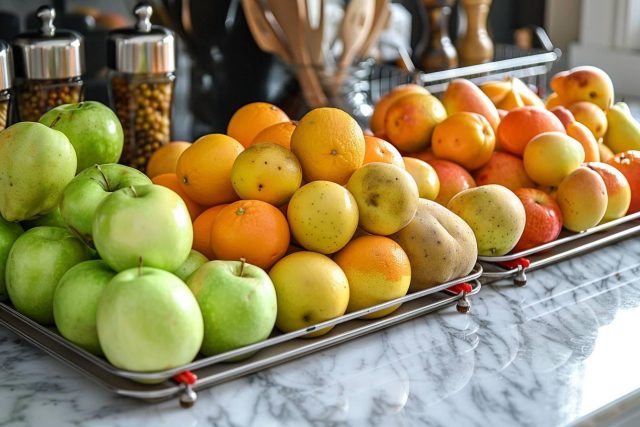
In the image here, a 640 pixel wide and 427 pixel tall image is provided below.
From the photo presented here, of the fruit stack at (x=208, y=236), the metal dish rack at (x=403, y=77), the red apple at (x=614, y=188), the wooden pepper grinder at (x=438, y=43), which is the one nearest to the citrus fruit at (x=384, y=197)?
the fruit stack at (x=208, y=236)

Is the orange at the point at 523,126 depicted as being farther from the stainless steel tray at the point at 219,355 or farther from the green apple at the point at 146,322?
the green apple at the point at 146,322

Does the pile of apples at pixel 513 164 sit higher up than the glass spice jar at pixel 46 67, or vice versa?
the glass spice jar at pixel 46 67

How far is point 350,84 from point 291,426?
0.98 meters

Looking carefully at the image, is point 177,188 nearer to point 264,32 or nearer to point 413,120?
point 413,120

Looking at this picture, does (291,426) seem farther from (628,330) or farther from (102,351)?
(628,330)

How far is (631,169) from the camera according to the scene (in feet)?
3.92

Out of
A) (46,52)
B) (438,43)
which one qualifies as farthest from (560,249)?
(438,43)

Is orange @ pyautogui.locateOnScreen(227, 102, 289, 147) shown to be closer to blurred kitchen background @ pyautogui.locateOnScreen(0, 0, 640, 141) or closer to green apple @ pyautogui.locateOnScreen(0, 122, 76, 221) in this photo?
green apple @ pyautogui.locateOnScreen(0, 122, 76, 221)

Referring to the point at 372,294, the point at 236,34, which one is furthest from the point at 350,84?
the point at 372,294

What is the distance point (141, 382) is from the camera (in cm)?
76

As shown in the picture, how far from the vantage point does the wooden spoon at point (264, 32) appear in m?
1.61

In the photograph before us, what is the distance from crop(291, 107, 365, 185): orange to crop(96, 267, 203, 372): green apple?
24cm

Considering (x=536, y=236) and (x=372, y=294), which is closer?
(x=372, y=294)

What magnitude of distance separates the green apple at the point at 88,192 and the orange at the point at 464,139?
397 millimetres
